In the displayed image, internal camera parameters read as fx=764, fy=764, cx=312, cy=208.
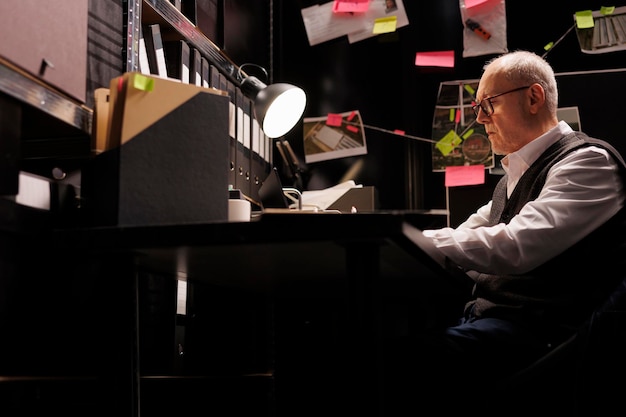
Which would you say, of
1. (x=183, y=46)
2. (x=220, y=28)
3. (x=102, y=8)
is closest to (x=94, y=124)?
(x=102, y=8)

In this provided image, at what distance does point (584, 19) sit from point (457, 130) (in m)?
0.67

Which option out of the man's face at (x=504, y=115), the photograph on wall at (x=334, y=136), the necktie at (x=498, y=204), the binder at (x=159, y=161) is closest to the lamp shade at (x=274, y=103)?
the man's face at (x=504, y=115)

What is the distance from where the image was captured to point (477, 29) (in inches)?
128

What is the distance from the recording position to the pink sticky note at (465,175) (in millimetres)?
3160

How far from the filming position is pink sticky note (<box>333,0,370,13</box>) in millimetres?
3408

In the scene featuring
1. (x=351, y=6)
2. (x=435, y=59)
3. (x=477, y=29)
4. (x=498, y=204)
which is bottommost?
(x=498, y=204)

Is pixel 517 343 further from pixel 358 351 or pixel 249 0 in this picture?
Answer: pixel 249 0

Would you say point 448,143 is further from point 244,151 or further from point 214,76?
point 214,76

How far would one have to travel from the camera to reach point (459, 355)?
1720 mm

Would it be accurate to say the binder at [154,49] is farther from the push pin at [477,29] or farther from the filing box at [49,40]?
the push pin at [477,29]

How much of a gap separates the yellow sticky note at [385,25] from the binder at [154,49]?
131 centimetres

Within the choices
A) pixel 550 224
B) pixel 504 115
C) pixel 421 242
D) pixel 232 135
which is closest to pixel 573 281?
pixel 550 224

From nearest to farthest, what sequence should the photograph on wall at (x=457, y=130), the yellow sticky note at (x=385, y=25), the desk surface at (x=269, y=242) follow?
1. the desk surface at (x=269, y=242)
2. the photograph on wall at (x=457, y=130)
3. the yellow sticky note at (x=385, y=25)

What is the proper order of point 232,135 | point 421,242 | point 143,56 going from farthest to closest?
point 232,135 → point 143,56 → point 421,242
